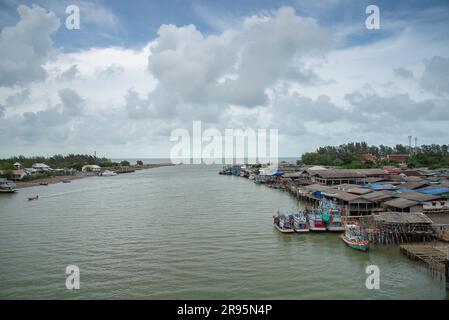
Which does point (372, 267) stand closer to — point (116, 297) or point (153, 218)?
point (116, 297)

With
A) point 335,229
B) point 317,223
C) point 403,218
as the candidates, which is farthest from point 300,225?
point 403,218

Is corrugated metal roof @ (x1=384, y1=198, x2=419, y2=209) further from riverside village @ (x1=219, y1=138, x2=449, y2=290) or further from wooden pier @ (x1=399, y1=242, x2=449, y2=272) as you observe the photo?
wooden pier @ (x1=399, y1=242, x2=449, y2=272)

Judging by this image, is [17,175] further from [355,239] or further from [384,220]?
[384,220]

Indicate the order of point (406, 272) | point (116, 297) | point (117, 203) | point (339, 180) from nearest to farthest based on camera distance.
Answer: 1. point (116, 297)
2. point (406, 272)
3. point (117, 203)
4. point (339, 180)

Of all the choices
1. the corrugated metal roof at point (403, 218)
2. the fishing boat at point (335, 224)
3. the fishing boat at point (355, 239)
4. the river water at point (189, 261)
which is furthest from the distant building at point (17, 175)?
the corrugated metal roof at point (403, 218)

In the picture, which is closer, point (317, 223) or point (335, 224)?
point (317, 223)

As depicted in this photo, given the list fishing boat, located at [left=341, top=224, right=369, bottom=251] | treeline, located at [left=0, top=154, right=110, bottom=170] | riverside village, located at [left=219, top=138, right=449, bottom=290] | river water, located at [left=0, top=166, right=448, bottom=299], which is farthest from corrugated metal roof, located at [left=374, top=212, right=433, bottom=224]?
treeline, located at [left=0, top=154, right=110, bottom=170]

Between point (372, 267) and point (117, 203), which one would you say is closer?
point (372, 267)
